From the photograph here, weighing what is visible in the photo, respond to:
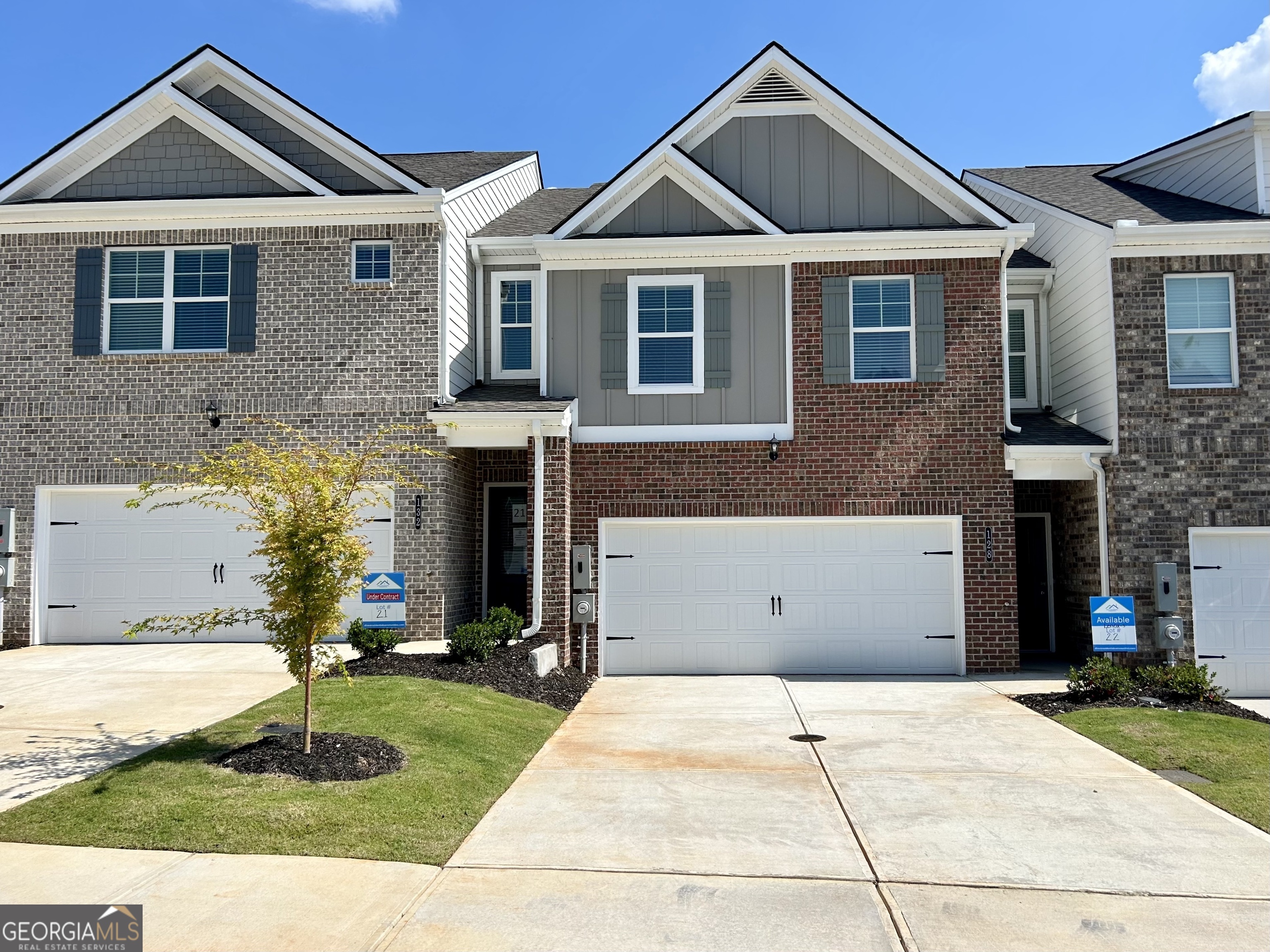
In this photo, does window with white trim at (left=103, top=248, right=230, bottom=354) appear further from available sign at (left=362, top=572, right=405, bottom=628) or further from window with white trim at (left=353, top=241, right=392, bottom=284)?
available sign at (left=362, top=572, right=405, bottom=628)

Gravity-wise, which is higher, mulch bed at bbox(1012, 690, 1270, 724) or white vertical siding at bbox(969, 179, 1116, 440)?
white vertical siding at bbox(969, 179, 1116, 440)

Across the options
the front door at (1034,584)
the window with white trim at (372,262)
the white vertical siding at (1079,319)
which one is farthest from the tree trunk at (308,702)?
the front door at (1034,584)

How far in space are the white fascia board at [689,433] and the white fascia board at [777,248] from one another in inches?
92.6

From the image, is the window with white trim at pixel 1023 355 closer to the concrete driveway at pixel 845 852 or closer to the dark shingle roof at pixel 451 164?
the concrete driveway at pixel 845 852

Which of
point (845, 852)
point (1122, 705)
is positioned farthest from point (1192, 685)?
point (845, 852)

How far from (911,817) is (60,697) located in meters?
8.51

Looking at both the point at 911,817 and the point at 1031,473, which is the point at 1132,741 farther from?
the point at 1031,473

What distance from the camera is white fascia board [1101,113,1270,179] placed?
14.1 meters

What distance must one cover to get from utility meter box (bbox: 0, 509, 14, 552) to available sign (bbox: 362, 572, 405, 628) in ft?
18.8

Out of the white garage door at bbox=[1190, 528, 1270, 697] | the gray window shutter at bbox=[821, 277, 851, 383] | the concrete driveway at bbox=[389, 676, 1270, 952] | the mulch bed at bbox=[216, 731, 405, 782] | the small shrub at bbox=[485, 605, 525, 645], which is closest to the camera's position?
the concrete driveway at bbox=[389, 676, 1270, 952]

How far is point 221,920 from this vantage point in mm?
4879

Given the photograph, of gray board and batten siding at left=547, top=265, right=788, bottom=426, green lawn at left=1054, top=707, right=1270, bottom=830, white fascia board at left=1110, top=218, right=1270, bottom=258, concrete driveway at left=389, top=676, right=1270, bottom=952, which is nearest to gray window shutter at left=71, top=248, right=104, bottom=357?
gray board and batten siding at left=547, top=265, right=788, bottom=426

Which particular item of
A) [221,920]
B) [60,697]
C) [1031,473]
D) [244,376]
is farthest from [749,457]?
[221,920]

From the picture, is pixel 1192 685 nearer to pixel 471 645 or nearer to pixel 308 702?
pixel 471 645
